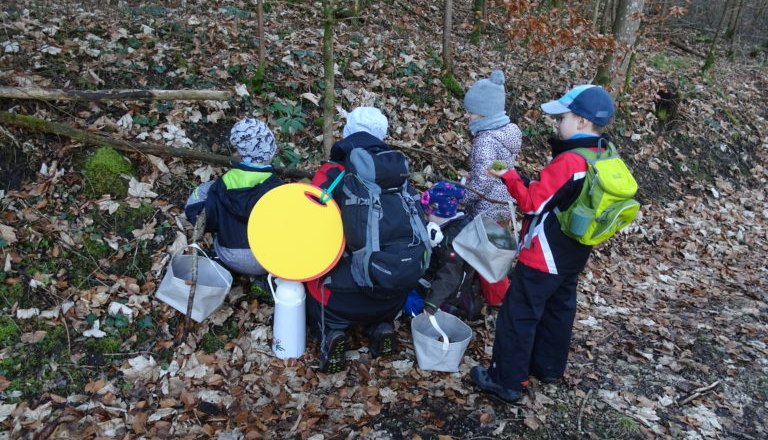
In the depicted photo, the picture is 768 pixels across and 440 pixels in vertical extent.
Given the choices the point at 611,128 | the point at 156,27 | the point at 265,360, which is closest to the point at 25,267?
the point at 265,360

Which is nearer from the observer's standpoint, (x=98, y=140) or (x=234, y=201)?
(x=234, y=201)

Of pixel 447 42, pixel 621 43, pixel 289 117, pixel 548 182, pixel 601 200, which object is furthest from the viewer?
pixel 621 43

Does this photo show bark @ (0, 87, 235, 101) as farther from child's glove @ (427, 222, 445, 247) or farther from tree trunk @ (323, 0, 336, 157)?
child's glove @ (427, 222, 445, 247)

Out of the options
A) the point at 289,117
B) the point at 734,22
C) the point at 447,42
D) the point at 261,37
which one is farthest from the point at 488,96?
the point at 734,22

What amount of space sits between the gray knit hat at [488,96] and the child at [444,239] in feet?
2.51

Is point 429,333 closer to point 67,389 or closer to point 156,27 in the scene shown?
point 67,389

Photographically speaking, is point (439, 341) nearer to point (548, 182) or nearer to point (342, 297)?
point (342, 297)

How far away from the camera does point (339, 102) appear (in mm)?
6957

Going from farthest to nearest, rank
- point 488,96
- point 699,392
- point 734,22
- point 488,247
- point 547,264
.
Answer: point 734,22 < point 488,96 < point 699,392 < point 488,247 < point 547,264

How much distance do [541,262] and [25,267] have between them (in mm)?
4276

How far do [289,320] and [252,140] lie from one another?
1.55 meters

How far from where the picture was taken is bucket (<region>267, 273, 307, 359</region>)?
4223mm

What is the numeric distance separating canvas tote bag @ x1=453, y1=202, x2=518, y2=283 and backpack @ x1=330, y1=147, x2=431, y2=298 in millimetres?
377

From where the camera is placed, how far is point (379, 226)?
13.0 ft
